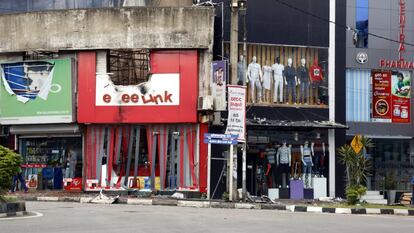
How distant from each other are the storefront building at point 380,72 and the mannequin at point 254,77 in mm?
4213

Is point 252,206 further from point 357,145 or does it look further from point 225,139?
point 357,145

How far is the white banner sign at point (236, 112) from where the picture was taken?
2180 cm

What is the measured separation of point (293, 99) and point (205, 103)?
4.24 m

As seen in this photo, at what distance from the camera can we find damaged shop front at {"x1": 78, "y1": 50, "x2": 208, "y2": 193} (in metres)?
A: 24.5

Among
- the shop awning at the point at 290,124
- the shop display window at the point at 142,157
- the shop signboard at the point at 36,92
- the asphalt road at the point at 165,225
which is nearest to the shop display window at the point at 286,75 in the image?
the shop awning at the point at 290,124

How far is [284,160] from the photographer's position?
25.7 m

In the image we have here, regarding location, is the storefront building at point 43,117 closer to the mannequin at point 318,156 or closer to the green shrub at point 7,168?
the green shrub at point 7,168

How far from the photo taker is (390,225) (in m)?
14.1

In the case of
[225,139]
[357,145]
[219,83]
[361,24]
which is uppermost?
[361,24]

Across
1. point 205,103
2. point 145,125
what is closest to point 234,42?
point 205,103

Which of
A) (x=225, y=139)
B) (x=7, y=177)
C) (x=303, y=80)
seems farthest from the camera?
(x=303, y=80)

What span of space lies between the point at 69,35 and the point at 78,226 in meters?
14.4

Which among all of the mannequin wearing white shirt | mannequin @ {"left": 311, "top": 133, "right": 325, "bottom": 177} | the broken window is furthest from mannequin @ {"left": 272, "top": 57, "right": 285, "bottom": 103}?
the broken window

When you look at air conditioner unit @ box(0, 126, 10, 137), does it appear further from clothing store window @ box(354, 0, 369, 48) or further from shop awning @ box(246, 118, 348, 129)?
clothing store window @ box(354, 0, 369, 48)
